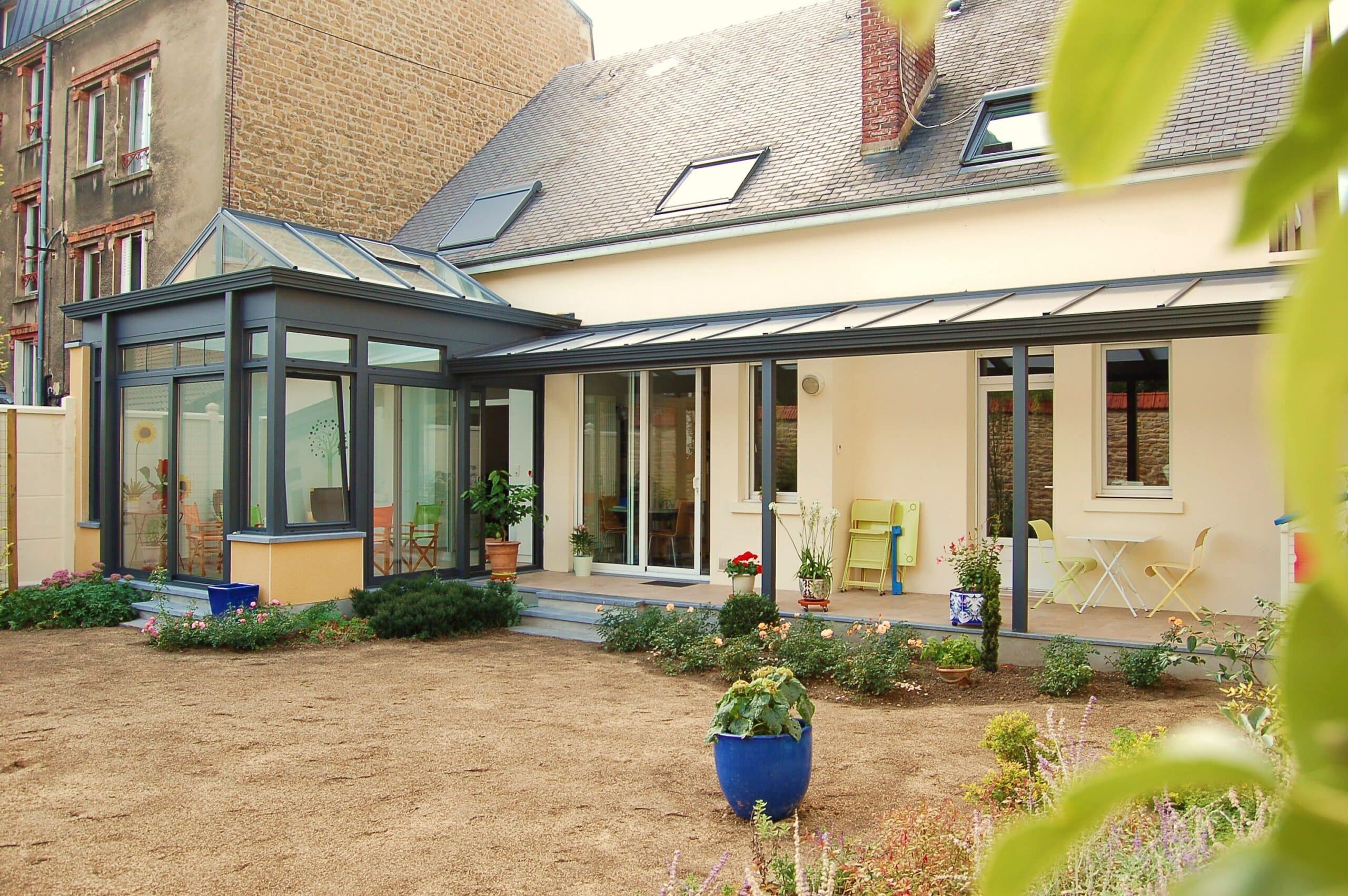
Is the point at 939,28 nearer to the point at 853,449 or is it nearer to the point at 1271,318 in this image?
the point at 853,449

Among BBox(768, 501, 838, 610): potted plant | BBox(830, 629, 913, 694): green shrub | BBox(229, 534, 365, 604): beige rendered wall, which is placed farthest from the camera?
BBox(229, 534, 365, 604): beige rendered wall

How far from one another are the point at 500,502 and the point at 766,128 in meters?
5.52

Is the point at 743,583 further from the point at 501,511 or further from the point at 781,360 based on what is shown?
the point at 501,511

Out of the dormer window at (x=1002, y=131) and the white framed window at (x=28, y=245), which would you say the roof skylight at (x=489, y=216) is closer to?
the dormer window at (x=1002, y=131)

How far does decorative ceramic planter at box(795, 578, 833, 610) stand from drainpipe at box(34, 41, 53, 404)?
13.9 metres

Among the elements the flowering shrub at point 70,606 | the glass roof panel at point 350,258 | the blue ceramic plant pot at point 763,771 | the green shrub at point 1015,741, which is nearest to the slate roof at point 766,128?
the glass roof panel at point 350,258

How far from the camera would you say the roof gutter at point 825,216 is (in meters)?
8.70

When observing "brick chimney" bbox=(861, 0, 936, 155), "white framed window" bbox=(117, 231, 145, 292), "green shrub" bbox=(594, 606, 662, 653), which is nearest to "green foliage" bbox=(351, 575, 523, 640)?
"green shrub" bbox=(594, 606, 662, 653)

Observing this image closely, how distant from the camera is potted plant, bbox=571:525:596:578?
39.3 ft

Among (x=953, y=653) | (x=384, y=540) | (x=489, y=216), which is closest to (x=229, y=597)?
(x=384, y=540)

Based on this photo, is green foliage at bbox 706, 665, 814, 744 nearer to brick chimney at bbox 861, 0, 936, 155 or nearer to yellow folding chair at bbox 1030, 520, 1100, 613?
yellow folding chair at bbox 1030, 520, 1100, 613

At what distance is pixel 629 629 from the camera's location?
910 centimetres

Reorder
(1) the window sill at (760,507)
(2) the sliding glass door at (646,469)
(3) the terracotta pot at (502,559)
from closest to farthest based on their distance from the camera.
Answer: (1) the window sill at (760,507)
(3) the terracotta pot at (502,559)
(2) the sliding glass door at (646,469)

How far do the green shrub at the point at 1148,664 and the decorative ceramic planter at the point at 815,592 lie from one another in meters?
2.63
